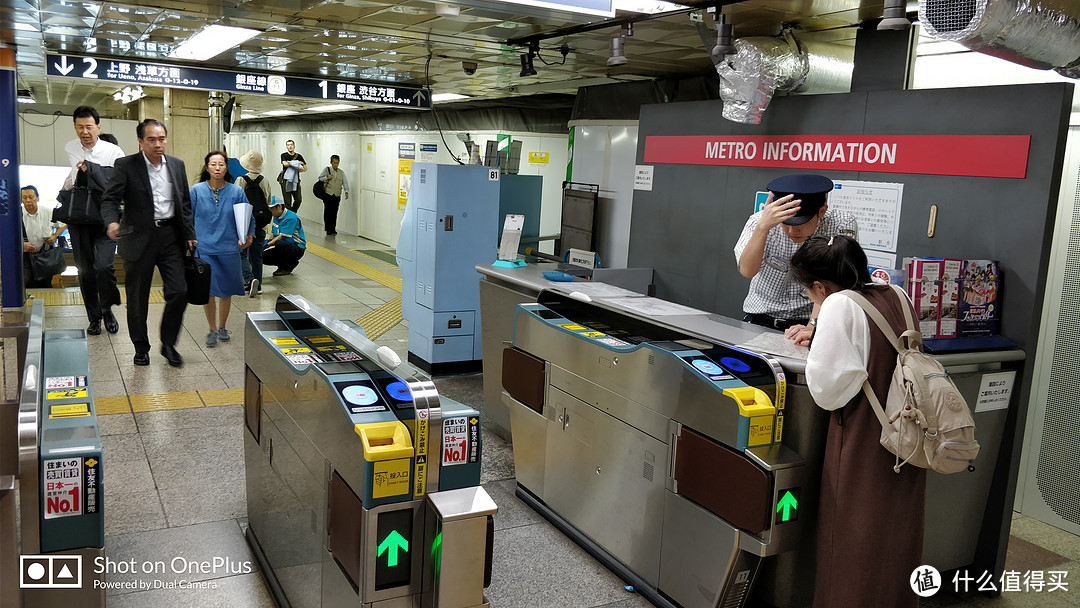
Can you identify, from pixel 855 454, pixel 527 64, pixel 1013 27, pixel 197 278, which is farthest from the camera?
pixel 527 64

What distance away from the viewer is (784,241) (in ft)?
10.7

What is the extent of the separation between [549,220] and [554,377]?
7.52 metres

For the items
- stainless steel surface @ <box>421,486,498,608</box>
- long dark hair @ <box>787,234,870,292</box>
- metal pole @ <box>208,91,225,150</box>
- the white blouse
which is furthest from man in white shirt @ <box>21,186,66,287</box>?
the white blouse

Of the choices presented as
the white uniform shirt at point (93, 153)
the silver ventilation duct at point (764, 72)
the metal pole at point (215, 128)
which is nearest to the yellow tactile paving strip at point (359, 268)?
the metal pole at point (215, 128)

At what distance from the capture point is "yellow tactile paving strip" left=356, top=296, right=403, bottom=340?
7.16 metres

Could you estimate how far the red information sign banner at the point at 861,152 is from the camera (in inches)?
123

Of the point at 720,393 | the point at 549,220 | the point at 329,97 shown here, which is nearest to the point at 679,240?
the point at 720,393

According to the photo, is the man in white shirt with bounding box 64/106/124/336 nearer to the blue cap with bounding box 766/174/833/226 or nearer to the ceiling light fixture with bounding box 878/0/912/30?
the blue cap with bounding box 766/174/833/226

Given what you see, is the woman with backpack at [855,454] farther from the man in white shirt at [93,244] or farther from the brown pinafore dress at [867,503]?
the man in white shirt at [93,244]

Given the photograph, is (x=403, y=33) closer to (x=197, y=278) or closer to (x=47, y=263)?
(x=197, y=278)

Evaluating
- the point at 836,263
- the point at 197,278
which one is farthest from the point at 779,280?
the point at 197,278

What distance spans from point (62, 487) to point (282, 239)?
8.06 m

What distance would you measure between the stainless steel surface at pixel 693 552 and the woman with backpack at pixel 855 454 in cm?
30

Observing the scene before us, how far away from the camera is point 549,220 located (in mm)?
10891
